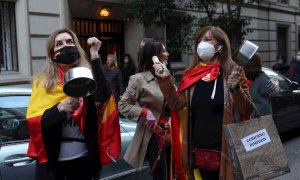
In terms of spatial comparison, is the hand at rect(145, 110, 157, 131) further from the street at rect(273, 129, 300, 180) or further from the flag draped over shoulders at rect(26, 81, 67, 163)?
the street at rect(273, 129, 300, 180)

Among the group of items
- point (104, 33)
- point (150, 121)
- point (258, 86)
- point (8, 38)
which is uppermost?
point (104, 33)

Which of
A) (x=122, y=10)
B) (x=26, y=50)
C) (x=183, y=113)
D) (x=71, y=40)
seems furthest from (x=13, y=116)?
(x=122, y=10)

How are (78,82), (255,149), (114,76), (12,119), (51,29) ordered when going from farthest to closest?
1. (51,29)
2. (114,76)
3. (12,119)
4. (255,149)
5. (78,82)

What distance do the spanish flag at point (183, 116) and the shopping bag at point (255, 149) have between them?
17.1 inches

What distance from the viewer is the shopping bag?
3166 millimetres

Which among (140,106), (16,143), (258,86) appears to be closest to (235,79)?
(140,106)

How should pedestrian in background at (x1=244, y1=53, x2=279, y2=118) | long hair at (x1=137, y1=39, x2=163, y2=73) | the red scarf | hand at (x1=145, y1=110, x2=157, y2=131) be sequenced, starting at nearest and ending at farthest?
the red scarf, hand at (x1=145, y1=110, x2=157, y2=131), long hair at (x1=137, y1=39, x2=163, y2=73), pedestrian in background at (x1=244, y1=53, x2=279, y2=118)

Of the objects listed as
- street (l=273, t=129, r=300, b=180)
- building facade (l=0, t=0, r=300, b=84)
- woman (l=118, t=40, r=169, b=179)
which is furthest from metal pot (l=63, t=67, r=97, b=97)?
building facade (l=0, t=0, r=300, b=84)

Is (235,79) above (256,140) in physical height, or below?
above

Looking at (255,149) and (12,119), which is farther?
(12,119)

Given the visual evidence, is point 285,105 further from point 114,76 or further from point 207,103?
point 207,103

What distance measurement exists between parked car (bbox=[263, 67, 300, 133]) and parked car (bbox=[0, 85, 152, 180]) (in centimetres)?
434

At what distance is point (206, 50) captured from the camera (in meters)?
3.55

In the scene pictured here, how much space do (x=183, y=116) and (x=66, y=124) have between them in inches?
31.8
